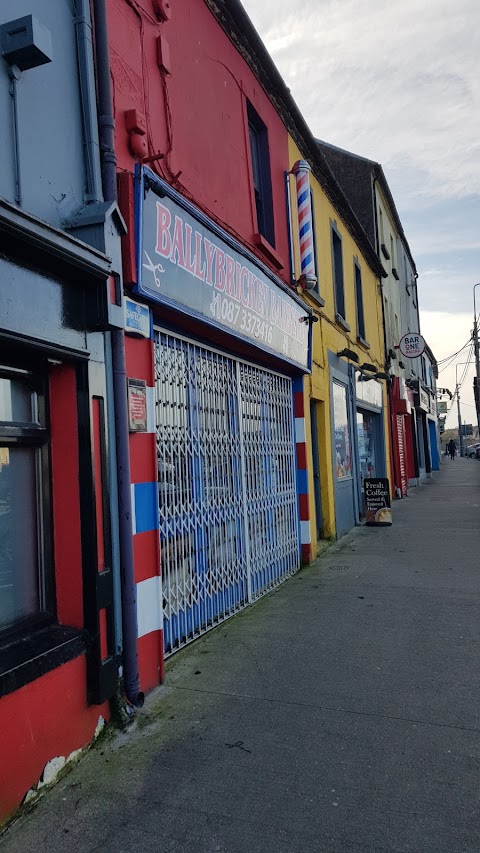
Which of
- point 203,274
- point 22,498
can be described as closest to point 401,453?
point 203,274

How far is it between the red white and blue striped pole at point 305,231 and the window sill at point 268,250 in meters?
0.67

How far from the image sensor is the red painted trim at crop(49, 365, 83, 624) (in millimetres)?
3400

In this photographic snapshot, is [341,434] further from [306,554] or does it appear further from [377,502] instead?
[306,554]

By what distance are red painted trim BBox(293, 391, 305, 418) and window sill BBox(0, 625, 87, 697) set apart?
5.28 m

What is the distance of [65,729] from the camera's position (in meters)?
3.07

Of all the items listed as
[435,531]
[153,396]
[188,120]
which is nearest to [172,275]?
[153,396]

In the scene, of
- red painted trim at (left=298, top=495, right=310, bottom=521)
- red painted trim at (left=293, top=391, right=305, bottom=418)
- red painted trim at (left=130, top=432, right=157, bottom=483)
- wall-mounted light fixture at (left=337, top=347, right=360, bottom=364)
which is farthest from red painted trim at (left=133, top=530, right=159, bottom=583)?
wall-mounted light fixture at (left=337, top=347, right=360, bottom=364)

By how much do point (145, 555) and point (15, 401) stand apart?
4.62ft

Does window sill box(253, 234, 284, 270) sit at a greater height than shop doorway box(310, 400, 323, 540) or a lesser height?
greater

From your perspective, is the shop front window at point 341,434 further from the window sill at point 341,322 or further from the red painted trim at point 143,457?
the red painted trim at point 143,457

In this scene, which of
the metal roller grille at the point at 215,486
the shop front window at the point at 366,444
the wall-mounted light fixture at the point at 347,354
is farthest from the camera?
the shop front window at the point at 366,444

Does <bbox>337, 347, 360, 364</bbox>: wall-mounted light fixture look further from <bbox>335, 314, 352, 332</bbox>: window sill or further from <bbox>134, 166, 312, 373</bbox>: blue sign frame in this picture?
<bbox>134, 166, 312, 373</bbox>: blue sign frame

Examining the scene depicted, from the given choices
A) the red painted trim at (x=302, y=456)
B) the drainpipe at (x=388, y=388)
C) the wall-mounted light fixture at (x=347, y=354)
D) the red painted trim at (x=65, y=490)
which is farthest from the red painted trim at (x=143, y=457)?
the drainpipe at (x=388, y=388)

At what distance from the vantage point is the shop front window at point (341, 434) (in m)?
10.3
